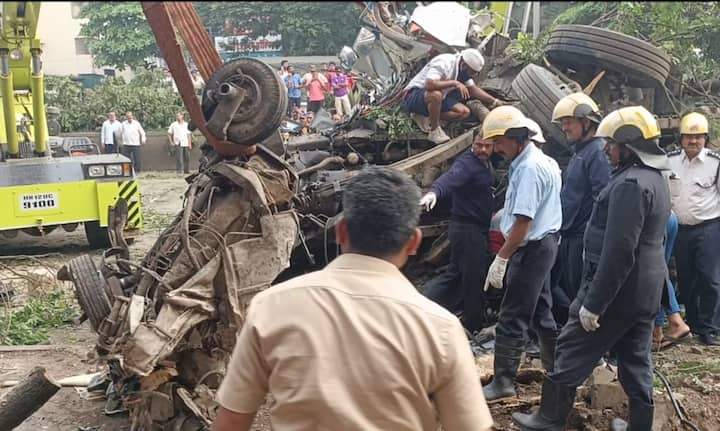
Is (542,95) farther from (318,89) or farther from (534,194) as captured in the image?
(318,89)

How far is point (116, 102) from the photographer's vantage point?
18.8 m

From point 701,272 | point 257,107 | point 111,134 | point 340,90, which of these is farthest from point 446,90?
point 111,134

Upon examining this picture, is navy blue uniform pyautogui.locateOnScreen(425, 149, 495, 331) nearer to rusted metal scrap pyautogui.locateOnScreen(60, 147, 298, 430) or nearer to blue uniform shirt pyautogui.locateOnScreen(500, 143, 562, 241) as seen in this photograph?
blue uniform shirt pyautogui.locateOnScreen(500, 143, 562, 241)

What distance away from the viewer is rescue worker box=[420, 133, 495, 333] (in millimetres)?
5281

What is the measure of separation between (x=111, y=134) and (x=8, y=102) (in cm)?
825

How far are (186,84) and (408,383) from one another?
2.15m

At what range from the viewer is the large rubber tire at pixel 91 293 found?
413 centimetres

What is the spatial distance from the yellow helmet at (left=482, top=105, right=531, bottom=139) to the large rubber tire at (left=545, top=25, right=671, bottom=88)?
214cm

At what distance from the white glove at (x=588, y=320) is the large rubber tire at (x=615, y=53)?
337 cm

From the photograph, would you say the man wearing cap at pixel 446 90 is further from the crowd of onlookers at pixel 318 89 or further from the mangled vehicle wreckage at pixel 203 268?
the crowd of onlookers at pixel 318 89

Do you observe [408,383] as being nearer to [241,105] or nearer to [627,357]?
[627,357]

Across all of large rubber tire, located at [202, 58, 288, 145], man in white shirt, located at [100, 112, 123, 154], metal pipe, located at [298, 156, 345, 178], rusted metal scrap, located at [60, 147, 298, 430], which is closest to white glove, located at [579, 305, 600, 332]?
rusted metal scrap, located at [60, 147, 298, 430]

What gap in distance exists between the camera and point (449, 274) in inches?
219

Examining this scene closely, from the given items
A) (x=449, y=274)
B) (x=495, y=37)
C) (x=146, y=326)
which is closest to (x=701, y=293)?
(x=449, y=274)
